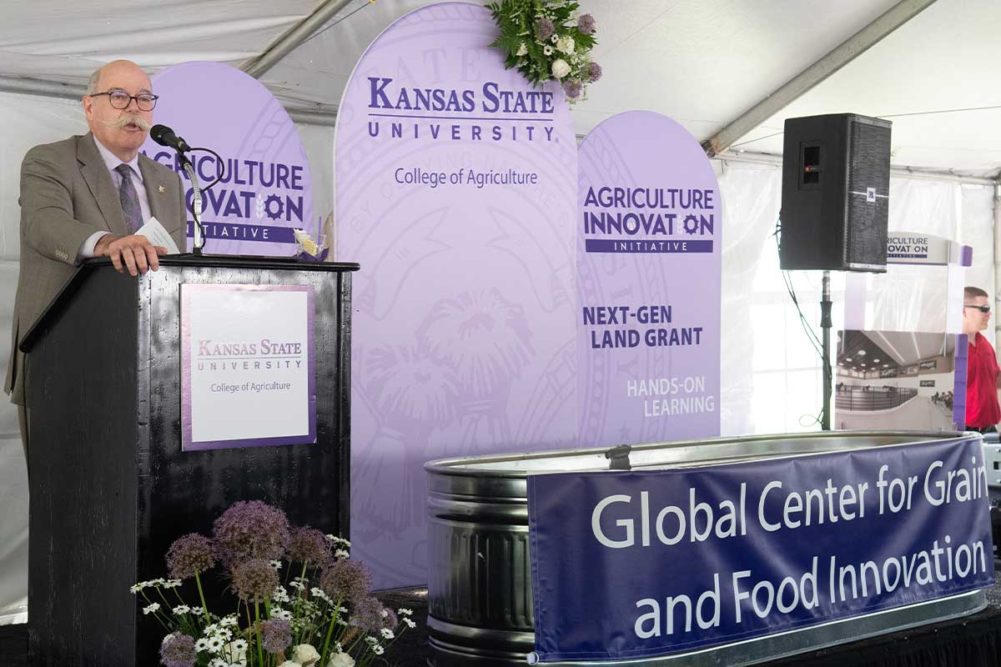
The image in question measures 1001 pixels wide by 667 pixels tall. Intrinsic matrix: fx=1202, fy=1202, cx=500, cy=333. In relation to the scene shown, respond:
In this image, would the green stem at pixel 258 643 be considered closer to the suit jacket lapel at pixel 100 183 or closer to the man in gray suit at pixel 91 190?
the man in gray suit at pixel 91 190

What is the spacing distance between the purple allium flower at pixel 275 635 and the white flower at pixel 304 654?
9 centimetres

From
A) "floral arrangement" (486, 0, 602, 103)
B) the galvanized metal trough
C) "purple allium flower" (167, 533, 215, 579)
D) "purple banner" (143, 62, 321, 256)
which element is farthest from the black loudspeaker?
"purple allium flower" (167, 533, 215, 579)

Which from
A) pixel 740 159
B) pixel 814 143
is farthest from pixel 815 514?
pixel 740 159

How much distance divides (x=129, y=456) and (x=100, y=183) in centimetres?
96

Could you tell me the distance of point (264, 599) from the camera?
7.07 ft

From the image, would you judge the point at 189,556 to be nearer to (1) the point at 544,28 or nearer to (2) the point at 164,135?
(2) the point at 164,135

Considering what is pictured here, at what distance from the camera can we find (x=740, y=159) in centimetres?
771

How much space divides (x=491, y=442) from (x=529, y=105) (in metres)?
1.29

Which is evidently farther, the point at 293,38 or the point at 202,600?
the point at 293,38

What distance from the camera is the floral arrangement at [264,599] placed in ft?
6.91

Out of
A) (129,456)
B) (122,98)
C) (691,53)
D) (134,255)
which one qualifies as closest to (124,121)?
(122,98)

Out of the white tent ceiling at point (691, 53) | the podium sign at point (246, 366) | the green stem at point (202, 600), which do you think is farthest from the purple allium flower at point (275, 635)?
the white tent ceiling at point (691, 53)

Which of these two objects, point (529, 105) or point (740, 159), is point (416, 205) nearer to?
point (529, 105)

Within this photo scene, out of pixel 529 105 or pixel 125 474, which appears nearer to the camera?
pixel 125 474
